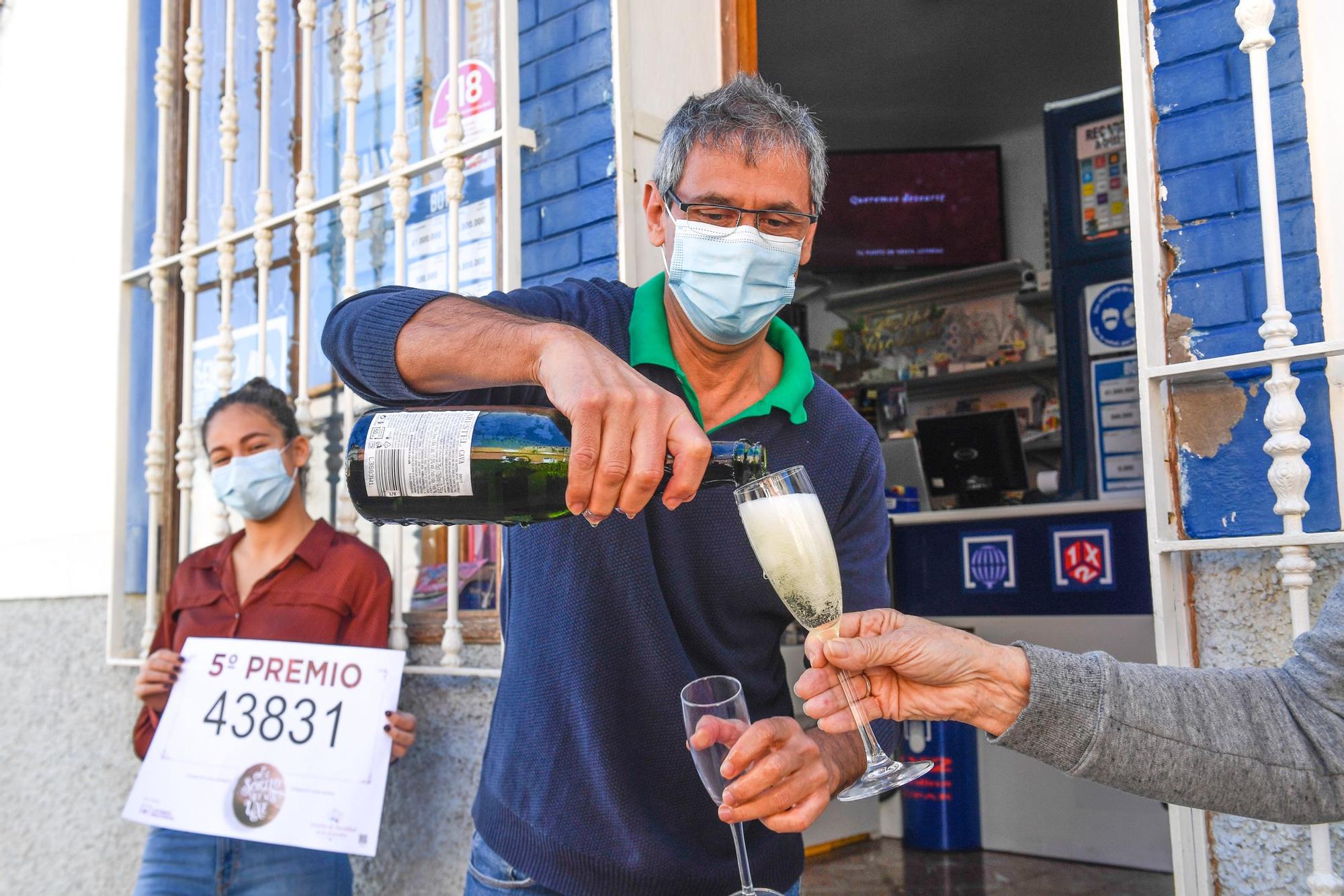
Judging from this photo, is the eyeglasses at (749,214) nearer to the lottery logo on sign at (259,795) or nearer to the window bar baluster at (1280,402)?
the window bar baluster at (1280,402)

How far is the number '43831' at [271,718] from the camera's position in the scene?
7.09ft

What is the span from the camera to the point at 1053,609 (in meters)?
4.02

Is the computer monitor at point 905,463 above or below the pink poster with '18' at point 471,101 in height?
below

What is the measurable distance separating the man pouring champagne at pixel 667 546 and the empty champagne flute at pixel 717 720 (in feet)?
0.13

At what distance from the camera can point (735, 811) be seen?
43.6 inches

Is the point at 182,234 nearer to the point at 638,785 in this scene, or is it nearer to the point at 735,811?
the point at 638,785

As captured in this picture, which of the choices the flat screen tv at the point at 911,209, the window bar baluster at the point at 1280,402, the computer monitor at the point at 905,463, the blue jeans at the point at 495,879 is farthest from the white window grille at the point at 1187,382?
the flat screen tv at the point at 911,209

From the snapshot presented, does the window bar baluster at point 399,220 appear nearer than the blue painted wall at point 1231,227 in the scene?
No

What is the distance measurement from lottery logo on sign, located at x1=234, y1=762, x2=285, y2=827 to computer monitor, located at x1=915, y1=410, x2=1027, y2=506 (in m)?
3.61

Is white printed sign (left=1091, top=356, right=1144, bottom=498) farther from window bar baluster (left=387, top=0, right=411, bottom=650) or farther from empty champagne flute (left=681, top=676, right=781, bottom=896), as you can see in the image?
empty champagne flute (left=681, top=676, right=781, bottom=896)

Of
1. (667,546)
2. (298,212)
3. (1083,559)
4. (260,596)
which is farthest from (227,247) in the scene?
(1083,559)

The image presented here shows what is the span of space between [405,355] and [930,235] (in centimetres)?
619

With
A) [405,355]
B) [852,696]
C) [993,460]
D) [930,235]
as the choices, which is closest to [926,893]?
[993,460]

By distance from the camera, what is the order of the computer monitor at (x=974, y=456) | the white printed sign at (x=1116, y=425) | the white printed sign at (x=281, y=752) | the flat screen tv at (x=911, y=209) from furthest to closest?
the flat screen tv at (x=911, y=209)
the white printed sign at (x=1116, y=425)
the computer monitor at (x=974, y=456)
the white printed sign at (x=281, y=752)
